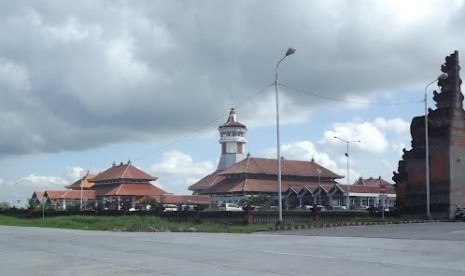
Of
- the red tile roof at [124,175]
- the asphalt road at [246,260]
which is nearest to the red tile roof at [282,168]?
the red tile roof at [124,175]

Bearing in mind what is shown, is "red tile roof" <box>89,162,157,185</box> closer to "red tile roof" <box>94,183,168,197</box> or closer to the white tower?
"red tile roof" <box>94,183,168,197</box>

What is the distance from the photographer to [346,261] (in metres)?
14.5

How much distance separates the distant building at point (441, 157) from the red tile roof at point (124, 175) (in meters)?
63.9

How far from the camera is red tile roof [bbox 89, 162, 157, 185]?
108625 millimetres

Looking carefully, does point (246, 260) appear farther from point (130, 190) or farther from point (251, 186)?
point (130, 190)

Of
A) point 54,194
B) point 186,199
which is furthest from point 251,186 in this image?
point 54,194

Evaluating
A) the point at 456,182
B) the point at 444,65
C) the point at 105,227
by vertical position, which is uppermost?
the point at 444,65

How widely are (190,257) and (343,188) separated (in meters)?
80.0

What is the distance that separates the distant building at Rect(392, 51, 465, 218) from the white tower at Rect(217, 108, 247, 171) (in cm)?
8422

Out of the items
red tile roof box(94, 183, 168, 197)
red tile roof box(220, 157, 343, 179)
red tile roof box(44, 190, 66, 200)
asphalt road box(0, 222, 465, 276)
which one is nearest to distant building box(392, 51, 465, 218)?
asphalt road box(0, 222, 465, 276)

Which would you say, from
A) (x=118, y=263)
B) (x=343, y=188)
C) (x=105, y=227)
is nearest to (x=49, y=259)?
(x=118, y=263)

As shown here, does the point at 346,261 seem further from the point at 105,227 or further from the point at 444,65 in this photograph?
the point at 444,65

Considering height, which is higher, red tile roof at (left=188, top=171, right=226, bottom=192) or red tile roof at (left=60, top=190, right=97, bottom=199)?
red tile roof at (left=188, top=171, right=226, bottom=192)

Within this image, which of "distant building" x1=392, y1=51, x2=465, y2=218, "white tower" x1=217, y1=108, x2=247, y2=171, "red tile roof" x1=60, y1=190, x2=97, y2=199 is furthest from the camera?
"white tower" x1=217, y1=108, x2=247, y2=171
